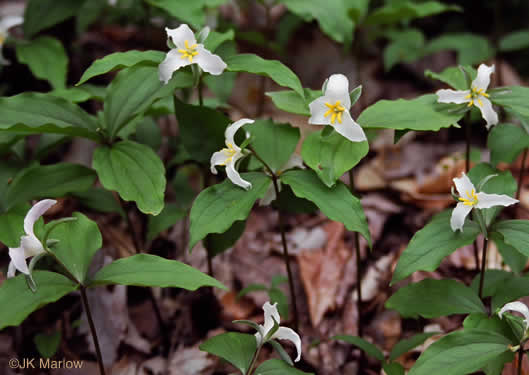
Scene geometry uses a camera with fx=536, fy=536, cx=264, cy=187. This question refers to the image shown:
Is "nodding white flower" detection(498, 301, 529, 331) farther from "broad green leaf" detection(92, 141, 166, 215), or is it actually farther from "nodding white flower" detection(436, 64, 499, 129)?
"broad green leaf" detection(92, 141, 166, 215)

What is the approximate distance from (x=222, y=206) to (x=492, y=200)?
89 cm

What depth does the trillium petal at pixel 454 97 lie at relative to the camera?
6.49 feet

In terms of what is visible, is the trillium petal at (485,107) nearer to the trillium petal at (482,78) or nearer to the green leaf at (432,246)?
the trillium petal at (482,78)

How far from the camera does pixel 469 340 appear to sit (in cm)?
168

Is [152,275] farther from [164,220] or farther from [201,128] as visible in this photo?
[164,220]

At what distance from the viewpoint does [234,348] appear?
1820mm

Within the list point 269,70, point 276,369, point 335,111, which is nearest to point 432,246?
point 335,111

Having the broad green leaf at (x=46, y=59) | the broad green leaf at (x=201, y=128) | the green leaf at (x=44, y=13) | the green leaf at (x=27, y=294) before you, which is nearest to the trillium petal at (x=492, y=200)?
the broad green leaf at (x=201, y=128)

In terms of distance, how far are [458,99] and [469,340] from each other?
86 centimetres

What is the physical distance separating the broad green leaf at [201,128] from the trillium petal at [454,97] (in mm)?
798

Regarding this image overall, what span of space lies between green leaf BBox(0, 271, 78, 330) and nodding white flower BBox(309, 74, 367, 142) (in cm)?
99

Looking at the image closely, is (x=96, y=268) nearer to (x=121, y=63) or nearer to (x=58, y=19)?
(x=121, y=63)

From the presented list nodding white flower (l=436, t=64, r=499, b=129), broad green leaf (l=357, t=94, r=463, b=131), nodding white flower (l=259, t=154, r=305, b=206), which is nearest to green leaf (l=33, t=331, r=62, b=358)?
nodding white flower (l=259, t=154, r=305, b=206)

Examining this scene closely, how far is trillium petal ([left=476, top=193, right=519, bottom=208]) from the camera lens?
5.59 ft
